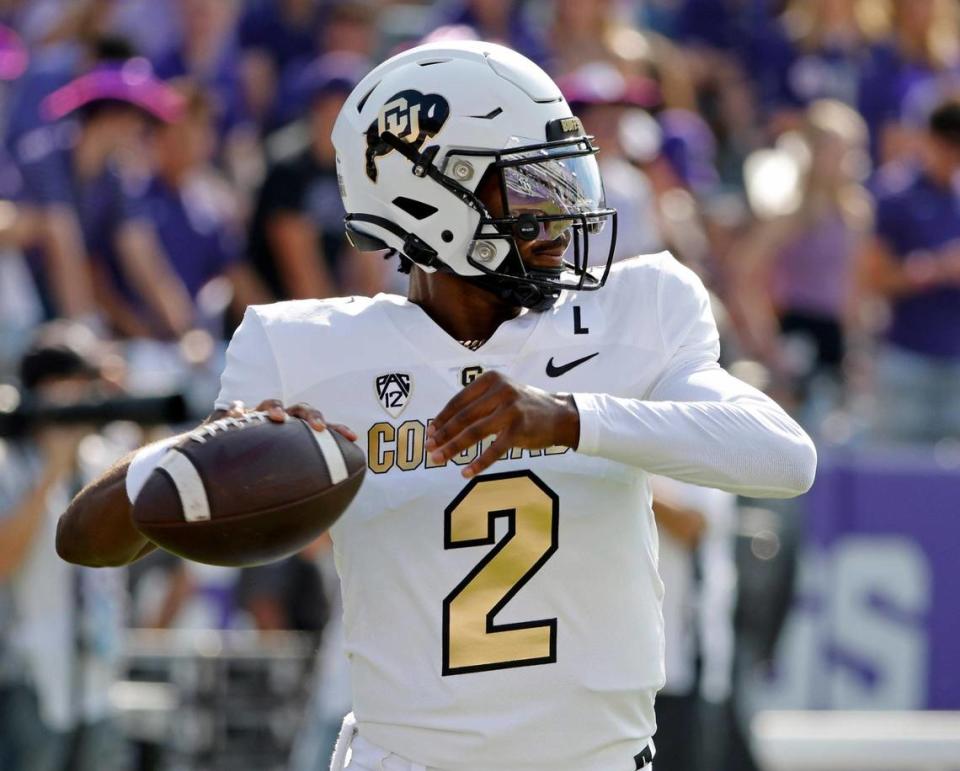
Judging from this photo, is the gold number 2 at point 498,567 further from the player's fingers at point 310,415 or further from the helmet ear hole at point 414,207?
the helmet ear hole at point 414,207

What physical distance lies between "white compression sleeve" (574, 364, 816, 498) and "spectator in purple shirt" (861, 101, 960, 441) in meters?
4.79

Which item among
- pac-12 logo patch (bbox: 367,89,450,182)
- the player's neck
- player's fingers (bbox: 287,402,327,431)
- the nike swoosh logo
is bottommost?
player's fingers (bbox: 287,402,327,431)

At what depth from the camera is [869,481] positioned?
7020 millimetres

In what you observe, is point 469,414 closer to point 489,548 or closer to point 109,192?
point 489,548

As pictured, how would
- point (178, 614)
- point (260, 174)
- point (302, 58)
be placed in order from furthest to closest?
1. point (302, 58)
2. point (260, 174)
3. point (178, 614)

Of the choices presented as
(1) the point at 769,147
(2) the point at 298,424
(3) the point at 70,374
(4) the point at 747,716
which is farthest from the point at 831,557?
(2) the point at 298,424

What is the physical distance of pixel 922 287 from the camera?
770 centimetres

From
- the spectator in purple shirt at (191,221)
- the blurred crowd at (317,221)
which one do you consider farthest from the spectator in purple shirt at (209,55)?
the spectator in purple shirt at (191,221)

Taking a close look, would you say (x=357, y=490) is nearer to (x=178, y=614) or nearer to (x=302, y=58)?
(x=178, y=614)

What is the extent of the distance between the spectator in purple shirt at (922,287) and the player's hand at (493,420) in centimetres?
517

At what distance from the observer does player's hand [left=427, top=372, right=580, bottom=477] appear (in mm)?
2588

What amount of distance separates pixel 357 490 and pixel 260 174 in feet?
16.5

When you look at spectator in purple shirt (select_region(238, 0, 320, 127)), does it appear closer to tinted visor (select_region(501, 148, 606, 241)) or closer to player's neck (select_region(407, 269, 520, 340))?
player's neck (select_region(407, 269, 520, 340))

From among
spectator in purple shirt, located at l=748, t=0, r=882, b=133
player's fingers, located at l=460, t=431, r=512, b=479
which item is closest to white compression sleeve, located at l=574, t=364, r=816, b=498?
player's fingers, located at l=460, t=431, r=512, b=479
